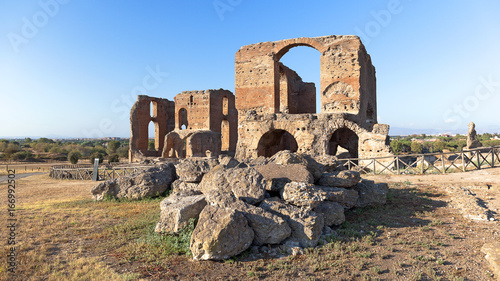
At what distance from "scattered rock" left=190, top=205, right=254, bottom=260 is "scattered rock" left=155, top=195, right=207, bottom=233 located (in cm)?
72

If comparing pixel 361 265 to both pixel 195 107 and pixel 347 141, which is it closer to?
pixel 347 141

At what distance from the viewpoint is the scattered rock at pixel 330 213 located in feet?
17.5

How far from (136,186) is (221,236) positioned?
18.9 ft

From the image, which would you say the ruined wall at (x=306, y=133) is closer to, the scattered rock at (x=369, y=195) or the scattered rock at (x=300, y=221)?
the scattered rock at (x=369, y=195)

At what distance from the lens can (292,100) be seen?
22391 mm

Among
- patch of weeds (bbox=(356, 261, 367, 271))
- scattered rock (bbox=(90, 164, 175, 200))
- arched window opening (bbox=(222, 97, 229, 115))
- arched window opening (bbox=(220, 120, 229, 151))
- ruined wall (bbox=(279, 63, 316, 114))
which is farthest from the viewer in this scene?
arched window opening (bbox=(222, 97, 229, 115))

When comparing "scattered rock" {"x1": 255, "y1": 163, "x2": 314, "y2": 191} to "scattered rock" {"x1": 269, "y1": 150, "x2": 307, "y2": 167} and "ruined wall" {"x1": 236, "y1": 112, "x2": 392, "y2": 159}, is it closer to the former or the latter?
"scattered rock" {"x1": 269, "y1": 150, "x2": 307, "y2": 167}

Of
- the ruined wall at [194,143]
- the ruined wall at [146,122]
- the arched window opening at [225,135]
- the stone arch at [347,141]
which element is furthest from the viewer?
the arched window opening at [225,135]

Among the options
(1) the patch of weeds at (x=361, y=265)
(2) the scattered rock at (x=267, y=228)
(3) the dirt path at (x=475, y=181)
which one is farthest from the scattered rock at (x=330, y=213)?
(3) the dirt path at (x=475, y=181)

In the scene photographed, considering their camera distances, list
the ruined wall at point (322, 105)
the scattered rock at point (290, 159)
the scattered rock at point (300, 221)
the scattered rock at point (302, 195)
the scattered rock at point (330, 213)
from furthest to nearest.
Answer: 1. the ruined wall at point (322, 105)
2. the scattered rock at point (290, 159)
3. the scattered rock at point (330, 213)
4. the scattered rock at point (302, 195)
5. the scattered rock at point (300, 221)

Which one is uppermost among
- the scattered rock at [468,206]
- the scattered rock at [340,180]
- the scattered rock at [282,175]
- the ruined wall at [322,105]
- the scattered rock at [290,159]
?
the ruined wall at [322,105]

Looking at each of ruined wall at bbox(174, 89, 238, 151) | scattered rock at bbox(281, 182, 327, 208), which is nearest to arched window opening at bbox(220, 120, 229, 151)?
ruined wall at bbox(174, 89, 238, 151)

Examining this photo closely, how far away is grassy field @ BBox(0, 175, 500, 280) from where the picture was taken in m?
3.74

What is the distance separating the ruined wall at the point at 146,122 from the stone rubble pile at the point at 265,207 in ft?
74.7
